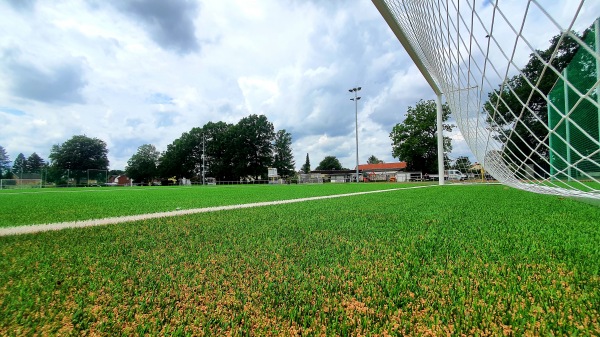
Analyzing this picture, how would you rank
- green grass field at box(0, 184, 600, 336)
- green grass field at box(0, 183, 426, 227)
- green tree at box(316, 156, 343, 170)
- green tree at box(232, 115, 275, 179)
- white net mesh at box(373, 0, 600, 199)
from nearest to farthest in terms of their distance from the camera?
1. green grass field at box(0, 184, 600, 336)
2. white net mesh at box(373, 0, 600, 199)
3. green grass field at box(0, 183, 426, 227)
4. green tree at box(232, 115, 275, 179)
5. green tree at box(316, 156, 343, 170)

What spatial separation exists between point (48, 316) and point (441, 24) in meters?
4.97

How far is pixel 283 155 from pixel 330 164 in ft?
148

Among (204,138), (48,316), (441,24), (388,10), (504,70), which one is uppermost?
(204,138)

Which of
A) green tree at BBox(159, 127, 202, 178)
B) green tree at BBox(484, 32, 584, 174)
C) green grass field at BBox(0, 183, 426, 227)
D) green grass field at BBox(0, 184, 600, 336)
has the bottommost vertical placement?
green grass field at BBox(0, 183, 426, 227)

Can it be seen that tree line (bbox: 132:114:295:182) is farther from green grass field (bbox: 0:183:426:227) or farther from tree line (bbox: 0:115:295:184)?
green grass field (bbox: 0:183:426:227)

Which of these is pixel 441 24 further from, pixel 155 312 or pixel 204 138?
pixel 204 138

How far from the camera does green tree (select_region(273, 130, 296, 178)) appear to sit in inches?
2005

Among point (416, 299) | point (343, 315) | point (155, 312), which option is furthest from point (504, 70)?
point (155, 312)

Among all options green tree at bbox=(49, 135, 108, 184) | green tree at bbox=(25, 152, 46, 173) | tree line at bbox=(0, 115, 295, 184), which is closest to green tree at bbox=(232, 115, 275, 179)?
tree line at bbox=(0, 115, 295, 184)

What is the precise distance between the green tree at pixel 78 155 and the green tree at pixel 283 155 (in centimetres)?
3760

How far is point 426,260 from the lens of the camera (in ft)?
5.16

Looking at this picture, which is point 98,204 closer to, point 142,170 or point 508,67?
point 508,67

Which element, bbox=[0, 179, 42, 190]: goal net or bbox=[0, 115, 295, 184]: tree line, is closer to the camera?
bbox=[0, 179, 42, 190]: goal net

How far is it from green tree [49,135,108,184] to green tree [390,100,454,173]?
193 ft
